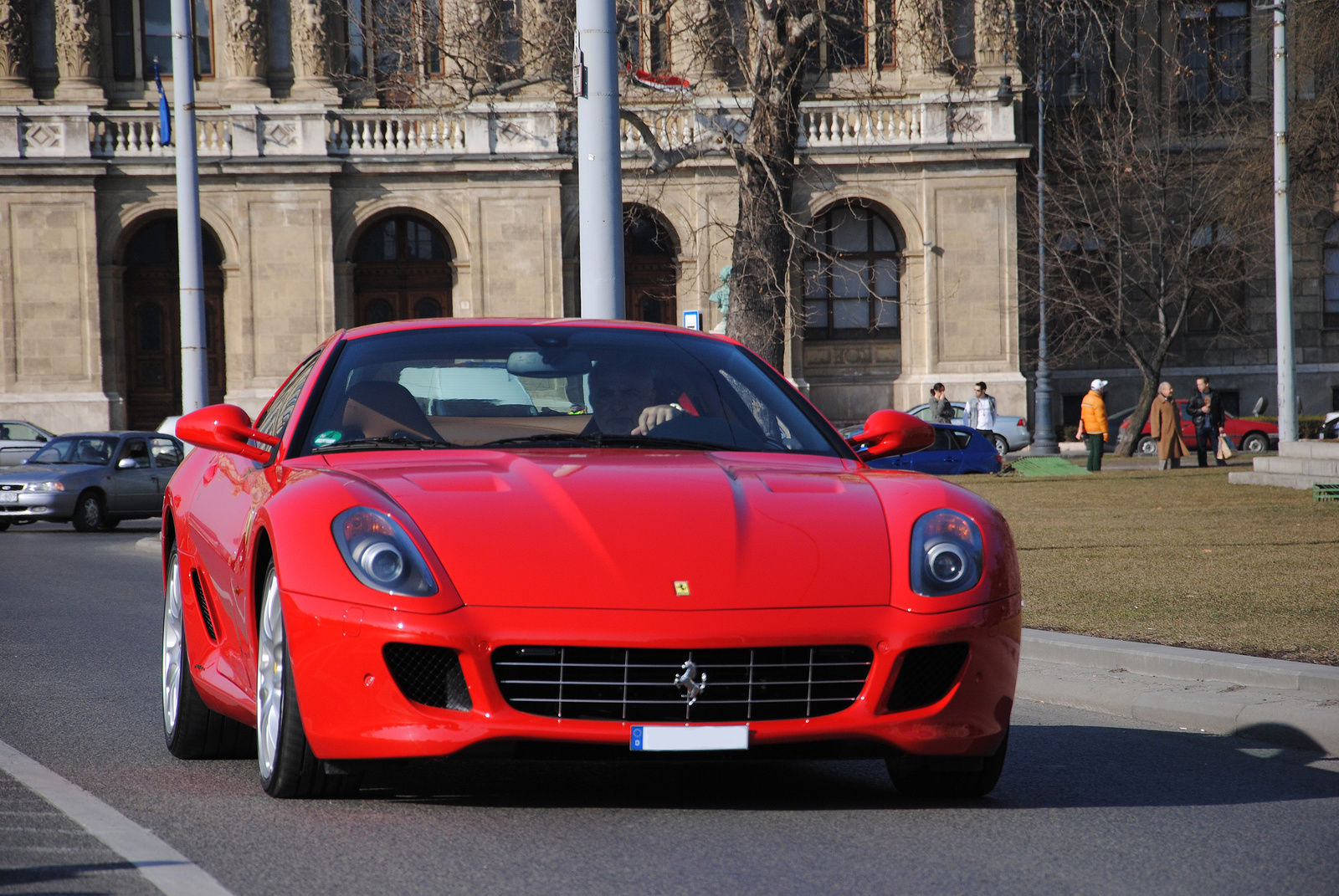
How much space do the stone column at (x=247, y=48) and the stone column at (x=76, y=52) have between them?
3518 millimetres

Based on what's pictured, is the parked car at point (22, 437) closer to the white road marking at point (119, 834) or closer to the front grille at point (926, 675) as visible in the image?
the white road marking at point (119, 834)

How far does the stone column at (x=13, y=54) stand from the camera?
132ft

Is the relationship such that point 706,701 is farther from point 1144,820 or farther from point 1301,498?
point 1301,498

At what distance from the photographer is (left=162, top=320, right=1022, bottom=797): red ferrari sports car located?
429 centimetres

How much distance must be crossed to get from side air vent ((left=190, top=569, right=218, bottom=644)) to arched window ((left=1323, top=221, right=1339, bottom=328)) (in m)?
45.0

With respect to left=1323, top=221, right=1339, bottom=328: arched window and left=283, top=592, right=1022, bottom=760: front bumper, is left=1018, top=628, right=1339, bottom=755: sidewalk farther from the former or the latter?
left=1323, top=221, right=1339, bottom=328: arched window

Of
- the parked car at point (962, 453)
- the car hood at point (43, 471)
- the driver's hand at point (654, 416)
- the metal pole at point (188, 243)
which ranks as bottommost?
the parked car at point (962, 453)

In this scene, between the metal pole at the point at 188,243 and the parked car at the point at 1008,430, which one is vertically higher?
the metal pole at the point at 188,243

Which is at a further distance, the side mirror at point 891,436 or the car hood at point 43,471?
the car hood at point 43,471

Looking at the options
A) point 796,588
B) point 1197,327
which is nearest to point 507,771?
point 796,588

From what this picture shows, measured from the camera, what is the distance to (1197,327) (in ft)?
149

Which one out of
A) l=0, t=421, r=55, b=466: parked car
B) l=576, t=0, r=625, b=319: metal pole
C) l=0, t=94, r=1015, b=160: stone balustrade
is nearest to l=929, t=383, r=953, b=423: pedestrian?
l=0, t=94, r=1015, b=160: stone balustrade

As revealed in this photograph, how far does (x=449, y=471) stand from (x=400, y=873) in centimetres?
133

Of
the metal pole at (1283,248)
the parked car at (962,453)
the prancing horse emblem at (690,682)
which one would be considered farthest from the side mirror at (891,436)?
the parked car at (962,453)
